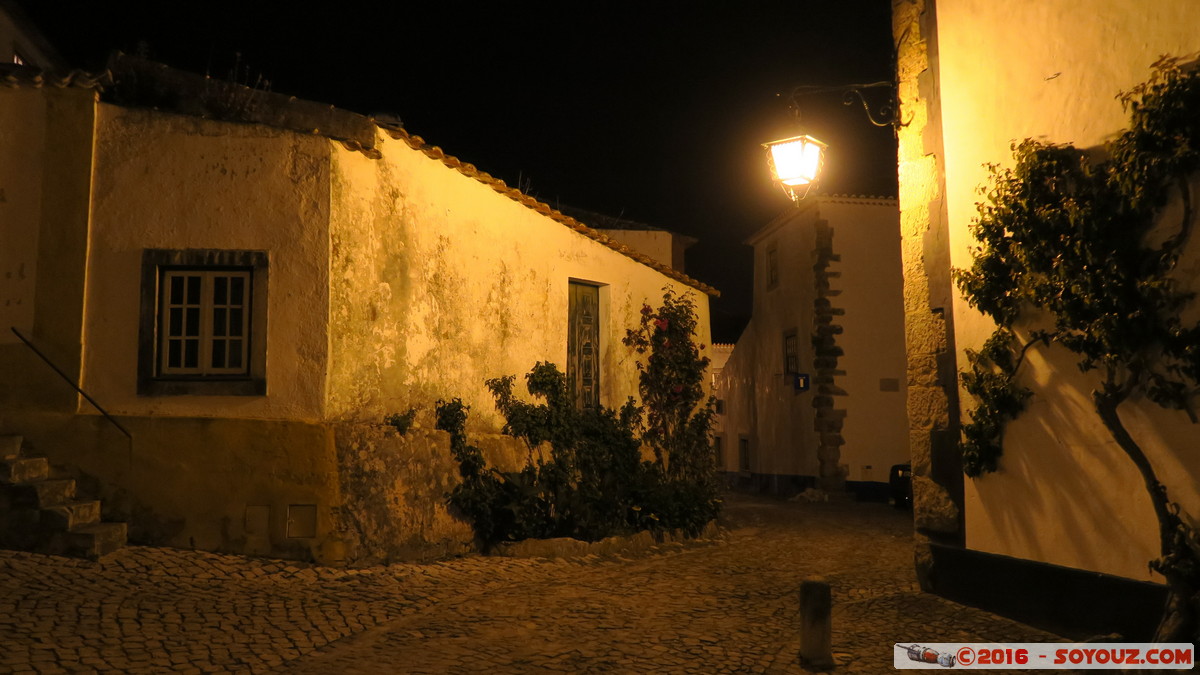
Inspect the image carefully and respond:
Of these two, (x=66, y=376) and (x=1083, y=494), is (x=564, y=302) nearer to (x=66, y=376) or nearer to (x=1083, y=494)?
(x=66, y=376)

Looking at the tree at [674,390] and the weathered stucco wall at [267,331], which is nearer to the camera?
the weathered stucco wall at [267,331]

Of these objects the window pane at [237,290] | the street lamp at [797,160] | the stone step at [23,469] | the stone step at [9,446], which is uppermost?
the street lamp at [797,160]

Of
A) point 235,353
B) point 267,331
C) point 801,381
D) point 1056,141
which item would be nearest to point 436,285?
point 267,331

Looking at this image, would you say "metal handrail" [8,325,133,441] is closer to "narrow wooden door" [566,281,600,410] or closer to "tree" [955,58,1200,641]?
"narrow wooden door" [566,281,600,410]

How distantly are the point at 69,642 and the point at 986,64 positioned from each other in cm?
737

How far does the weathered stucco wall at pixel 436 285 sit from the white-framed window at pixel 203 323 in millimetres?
729

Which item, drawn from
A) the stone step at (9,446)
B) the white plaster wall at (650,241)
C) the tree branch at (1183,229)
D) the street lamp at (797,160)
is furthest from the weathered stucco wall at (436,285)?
the white plaster wall at (650,241)

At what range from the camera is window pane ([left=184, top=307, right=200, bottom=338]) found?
8.12 m

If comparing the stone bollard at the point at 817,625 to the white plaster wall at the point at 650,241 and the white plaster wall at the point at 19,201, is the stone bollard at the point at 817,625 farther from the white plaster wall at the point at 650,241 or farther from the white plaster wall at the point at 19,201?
the white plaster wall at the point at 650,241

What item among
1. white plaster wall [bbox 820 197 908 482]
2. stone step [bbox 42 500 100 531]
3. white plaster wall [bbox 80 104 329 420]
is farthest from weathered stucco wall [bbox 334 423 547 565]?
white plaster wall [bbox 820 197 908 482]

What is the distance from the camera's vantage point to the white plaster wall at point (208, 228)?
26.0ft

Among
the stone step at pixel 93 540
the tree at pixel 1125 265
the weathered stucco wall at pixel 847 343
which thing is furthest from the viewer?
the weathered stucco wall at pixel 847 343

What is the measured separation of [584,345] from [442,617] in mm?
6156

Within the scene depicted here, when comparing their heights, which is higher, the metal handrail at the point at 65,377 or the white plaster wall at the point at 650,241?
the white plaster wall at the point at 650,241
